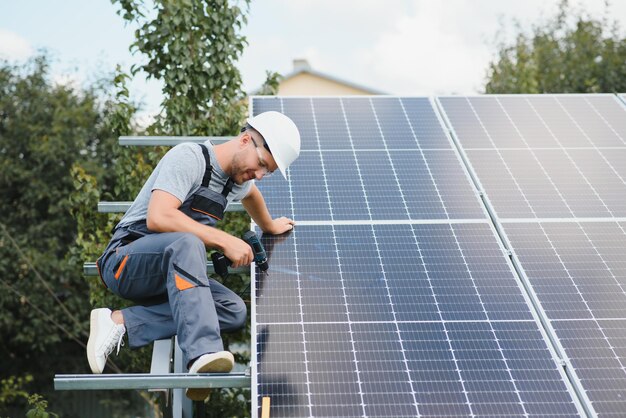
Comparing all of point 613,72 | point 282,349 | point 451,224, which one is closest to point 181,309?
point 282,349

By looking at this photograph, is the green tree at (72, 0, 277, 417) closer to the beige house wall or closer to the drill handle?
the drill handle

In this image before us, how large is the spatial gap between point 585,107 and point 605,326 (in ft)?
10.3

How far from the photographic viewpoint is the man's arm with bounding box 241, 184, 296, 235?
542 cm

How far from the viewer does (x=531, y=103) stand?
7.40m

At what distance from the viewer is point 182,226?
4.77 meters

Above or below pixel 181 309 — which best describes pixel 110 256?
above

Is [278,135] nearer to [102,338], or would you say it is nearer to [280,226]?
[280,226]

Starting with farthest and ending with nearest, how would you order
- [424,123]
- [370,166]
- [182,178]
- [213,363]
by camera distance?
[424,123] → [370,166] → [182,178] → [213,363]

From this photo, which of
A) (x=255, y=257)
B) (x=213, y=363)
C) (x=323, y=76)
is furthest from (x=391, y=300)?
(x=323, y=76)

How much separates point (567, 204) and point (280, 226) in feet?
7.02

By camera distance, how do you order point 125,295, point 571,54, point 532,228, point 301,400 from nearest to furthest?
1. point 301,400
2. point 125,295
3. point 532,228
4. point 571,54

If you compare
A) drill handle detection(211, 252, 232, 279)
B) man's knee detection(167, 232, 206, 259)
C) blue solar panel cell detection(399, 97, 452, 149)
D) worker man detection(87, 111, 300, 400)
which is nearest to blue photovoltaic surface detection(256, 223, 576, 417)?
drill handle detection(211, 252, 232, 279)

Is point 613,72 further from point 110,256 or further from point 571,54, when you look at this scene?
point 110,256

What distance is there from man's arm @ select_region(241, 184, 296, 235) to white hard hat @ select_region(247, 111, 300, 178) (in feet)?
1.35
